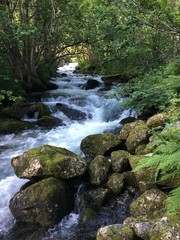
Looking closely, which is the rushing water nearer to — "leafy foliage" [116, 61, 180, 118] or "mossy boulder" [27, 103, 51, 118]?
"mossy boulder" [27, 103, 51, 118]

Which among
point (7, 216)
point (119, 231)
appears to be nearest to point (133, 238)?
point (119, 231)

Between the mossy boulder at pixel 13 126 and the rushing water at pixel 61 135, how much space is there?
311 mm

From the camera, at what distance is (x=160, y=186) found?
211 inches

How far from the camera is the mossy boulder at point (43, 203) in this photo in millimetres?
5625

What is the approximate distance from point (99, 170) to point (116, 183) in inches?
20.9

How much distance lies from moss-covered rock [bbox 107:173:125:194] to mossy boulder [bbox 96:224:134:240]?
1.58 meters

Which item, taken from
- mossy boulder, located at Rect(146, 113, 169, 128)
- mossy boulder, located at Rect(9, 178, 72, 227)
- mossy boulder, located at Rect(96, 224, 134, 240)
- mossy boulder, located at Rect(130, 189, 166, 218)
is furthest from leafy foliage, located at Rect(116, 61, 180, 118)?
mossy boulder, located at Rect(96, 224, 134, 240)

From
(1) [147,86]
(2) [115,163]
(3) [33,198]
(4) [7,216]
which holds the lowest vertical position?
(4) [7,216]

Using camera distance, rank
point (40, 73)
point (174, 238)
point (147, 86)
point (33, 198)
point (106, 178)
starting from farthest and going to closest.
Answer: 1. point (40, 73)
2. point (147, 86)
3. point (106, 178)
4. point (33, 198)
5. point (174, 238)

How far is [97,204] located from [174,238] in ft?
7.87

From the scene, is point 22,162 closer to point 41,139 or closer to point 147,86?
point 41,139

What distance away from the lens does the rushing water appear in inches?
228

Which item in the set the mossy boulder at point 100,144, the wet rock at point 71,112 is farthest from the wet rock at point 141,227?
the wet rock at point 71,112

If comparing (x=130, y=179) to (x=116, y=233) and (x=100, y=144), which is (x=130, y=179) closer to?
(x=100, y=144)
